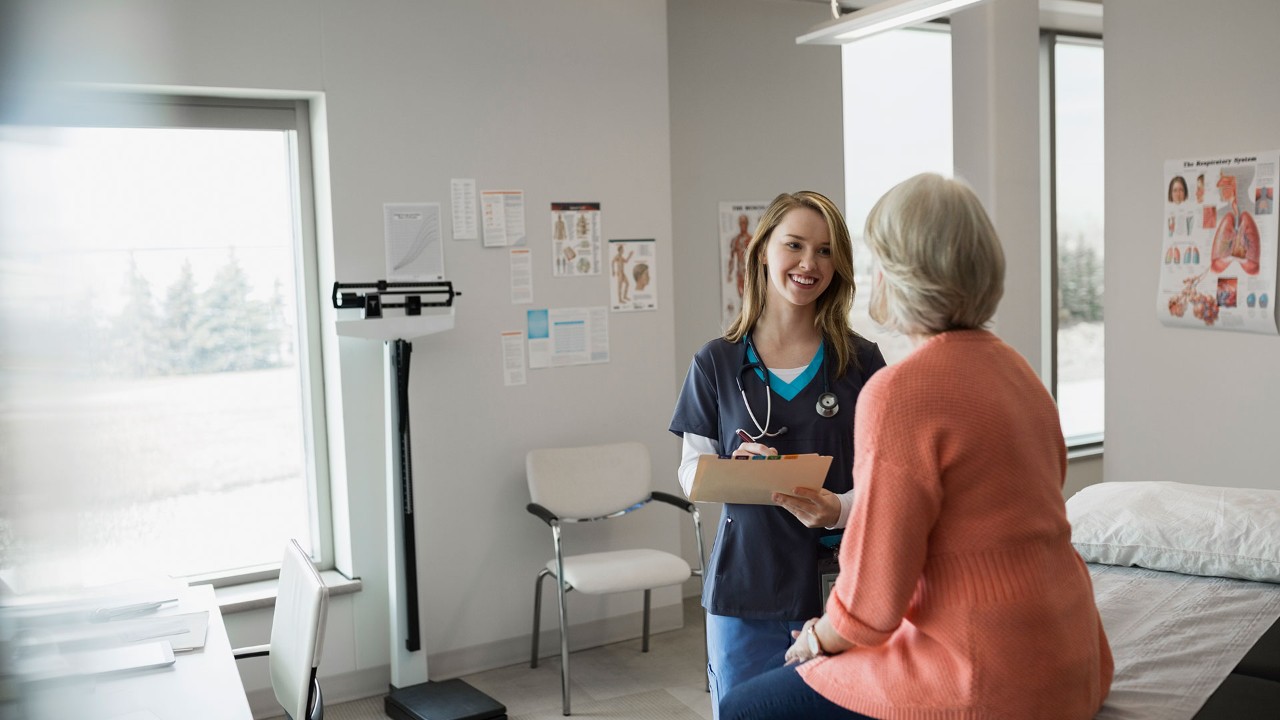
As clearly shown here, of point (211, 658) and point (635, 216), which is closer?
point (211, 658)

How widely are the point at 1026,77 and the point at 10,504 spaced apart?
15.4 feet

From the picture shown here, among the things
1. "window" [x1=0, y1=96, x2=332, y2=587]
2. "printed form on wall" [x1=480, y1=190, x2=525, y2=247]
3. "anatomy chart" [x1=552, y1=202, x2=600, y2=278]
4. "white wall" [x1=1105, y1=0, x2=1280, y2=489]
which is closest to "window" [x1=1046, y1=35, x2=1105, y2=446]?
"white wall" [x1=1105, y1=0, x2=1280, y2=489]

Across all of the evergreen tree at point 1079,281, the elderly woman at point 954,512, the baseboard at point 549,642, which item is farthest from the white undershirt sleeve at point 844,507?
the evergreen tree at point 1079,281

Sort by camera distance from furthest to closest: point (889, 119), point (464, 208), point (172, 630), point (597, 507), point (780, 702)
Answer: point (889, 119), point (597, 507), point (464, 208), point (172, 630), point (780, 702)

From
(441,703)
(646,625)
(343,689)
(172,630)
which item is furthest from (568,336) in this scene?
(172,630)

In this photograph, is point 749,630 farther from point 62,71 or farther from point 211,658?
point 62,71

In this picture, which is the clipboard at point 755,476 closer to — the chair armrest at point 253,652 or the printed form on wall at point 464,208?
the chair armrest at point 253,652

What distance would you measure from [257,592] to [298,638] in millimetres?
1535

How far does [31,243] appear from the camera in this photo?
13.0 inches

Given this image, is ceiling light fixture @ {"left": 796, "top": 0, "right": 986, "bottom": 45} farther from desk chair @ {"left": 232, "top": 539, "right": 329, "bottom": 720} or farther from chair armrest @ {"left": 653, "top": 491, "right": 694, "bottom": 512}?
desk chair @ {"left": 232, "top": 539, "right": 329, "bottom": 720}

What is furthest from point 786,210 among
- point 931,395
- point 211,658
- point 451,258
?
point 451,258

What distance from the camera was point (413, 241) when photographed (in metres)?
3.96

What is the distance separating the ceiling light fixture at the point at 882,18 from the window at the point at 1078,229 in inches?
114

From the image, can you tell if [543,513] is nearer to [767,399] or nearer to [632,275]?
[632,275]
